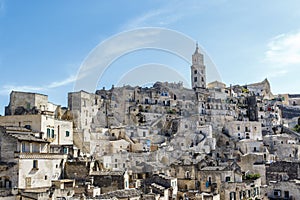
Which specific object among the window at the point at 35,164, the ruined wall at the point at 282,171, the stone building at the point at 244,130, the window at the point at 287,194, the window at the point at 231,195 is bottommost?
the window at the point at 287,194

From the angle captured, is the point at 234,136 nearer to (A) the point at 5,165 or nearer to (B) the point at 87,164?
(B) the point at 87,164

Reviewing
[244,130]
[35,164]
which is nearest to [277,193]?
[35,164]

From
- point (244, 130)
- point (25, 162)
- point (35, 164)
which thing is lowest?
point (35, 164)

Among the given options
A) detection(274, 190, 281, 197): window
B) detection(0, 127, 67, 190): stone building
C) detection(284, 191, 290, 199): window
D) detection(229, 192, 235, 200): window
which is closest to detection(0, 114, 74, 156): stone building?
detection(0, 127, 67, 190): stone building

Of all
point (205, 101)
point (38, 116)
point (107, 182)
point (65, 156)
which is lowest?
point (107, 182)

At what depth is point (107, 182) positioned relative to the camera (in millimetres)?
29703

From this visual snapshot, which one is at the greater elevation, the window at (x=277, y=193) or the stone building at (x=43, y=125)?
the stone building at (x=43, y=125)

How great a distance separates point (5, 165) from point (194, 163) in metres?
19.1

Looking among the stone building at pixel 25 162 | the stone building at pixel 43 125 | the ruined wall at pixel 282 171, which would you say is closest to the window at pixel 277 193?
the ruined wall at pixel 282 171

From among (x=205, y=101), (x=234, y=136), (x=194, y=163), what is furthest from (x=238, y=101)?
(x=194, y=163)

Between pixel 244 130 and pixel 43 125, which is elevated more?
pixel 43 125

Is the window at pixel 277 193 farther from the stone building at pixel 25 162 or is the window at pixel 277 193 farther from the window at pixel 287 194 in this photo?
the stone building at pixel 25 162

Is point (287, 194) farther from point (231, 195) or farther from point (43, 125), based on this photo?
point (43, 125)

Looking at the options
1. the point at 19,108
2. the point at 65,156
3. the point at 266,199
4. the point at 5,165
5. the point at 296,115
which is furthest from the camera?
the point at 296,115
